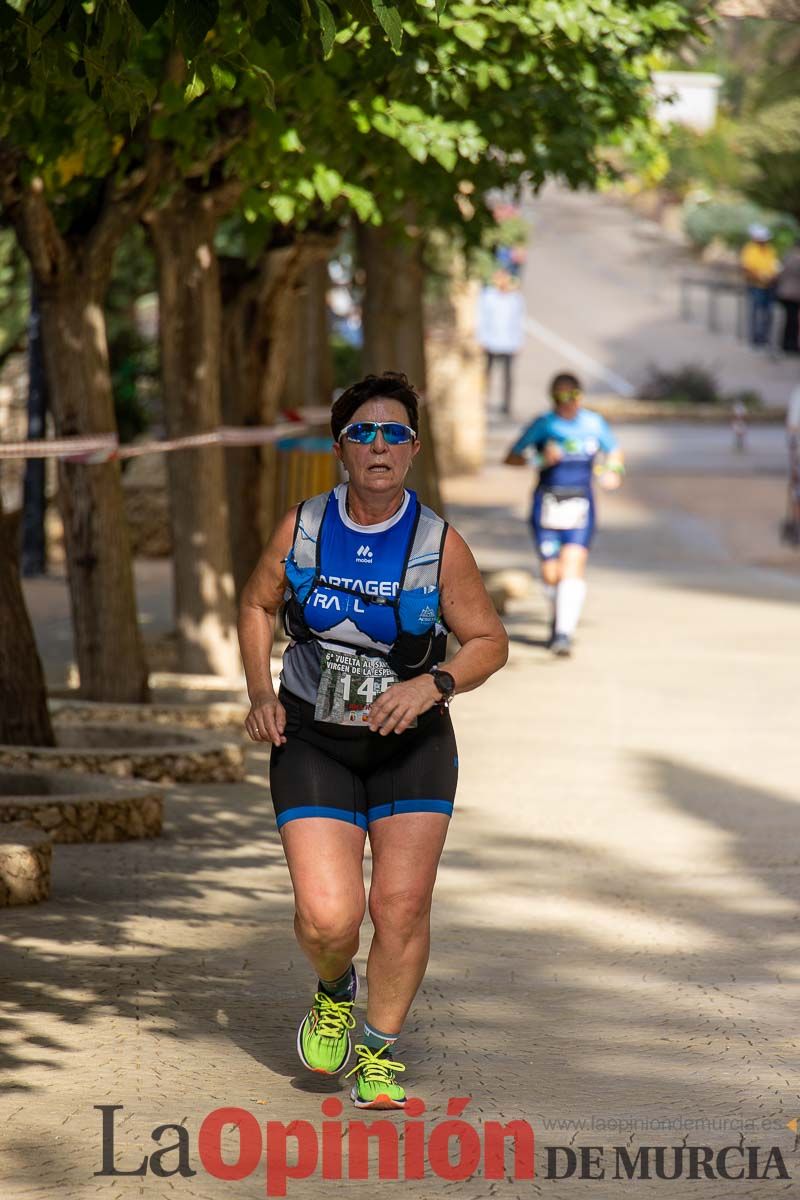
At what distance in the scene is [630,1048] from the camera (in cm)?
562

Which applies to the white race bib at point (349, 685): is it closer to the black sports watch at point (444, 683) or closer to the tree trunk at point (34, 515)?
the black sports watch at point (444, 683)

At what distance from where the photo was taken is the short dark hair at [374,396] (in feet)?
16.9

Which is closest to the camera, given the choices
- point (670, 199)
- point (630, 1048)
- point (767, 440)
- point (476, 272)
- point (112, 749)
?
point (630, 1048)

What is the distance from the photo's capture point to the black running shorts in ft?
16.6

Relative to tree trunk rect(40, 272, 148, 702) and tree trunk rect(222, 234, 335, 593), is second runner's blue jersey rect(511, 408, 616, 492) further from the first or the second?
tree trunk rect(40, 272, 148, 702)

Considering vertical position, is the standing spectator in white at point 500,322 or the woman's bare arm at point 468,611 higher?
the standing spectator in white at point 500,322

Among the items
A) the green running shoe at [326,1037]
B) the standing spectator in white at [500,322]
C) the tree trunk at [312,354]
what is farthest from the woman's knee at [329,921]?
the standing spectator in white at [500,322]

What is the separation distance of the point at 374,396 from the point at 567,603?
29.0 feet

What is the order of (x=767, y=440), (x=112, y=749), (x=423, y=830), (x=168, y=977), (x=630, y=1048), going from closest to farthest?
(x=423, y=830)
(x=630, y=1048)
(x=168, y=977)
(x=112, y=749)
(x=767, y=440)

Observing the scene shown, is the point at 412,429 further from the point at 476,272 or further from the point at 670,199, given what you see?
the point at 670,199

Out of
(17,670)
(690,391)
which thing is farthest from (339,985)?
(690,391)

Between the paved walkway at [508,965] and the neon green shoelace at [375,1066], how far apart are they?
0.46 ft

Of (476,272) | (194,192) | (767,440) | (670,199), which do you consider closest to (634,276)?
(670,199)

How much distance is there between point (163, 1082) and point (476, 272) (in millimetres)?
23248
